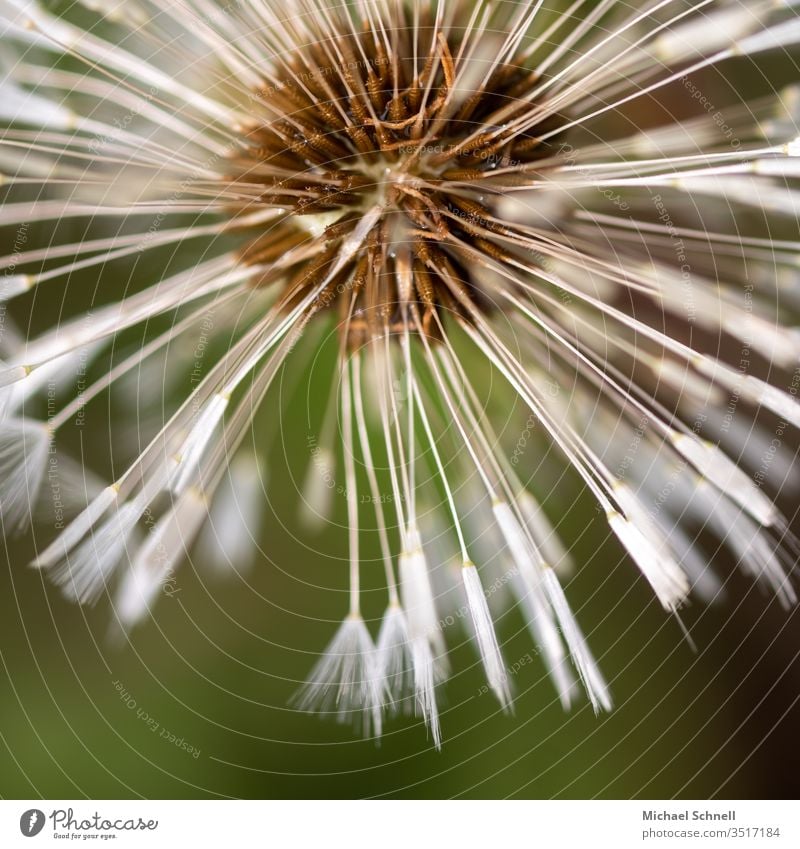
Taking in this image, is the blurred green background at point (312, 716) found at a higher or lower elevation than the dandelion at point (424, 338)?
lower

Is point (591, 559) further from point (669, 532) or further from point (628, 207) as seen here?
point (628, 207)

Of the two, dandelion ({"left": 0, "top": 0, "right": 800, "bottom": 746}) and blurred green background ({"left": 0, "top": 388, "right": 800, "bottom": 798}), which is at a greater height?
dandelion ({"left": 0, "top": 0, "right": 800, "bottom": 746})

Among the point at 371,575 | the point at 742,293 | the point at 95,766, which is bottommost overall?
the point at 95,766

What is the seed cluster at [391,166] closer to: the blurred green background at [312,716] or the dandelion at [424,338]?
the dandelion at [424,338]

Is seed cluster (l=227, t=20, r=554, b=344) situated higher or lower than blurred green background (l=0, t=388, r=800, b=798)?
higher

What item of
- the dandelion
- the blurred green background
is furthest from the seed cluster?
the blurred green background

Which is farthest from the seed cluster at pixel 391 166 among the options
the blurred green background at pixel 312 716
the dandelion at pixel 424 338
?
the blurred green background at pixel 312 716

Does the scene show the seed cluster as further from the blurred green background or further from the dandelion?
the blurred green background

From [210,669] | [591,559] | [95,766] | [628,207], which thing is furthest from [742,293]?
[95,766]
